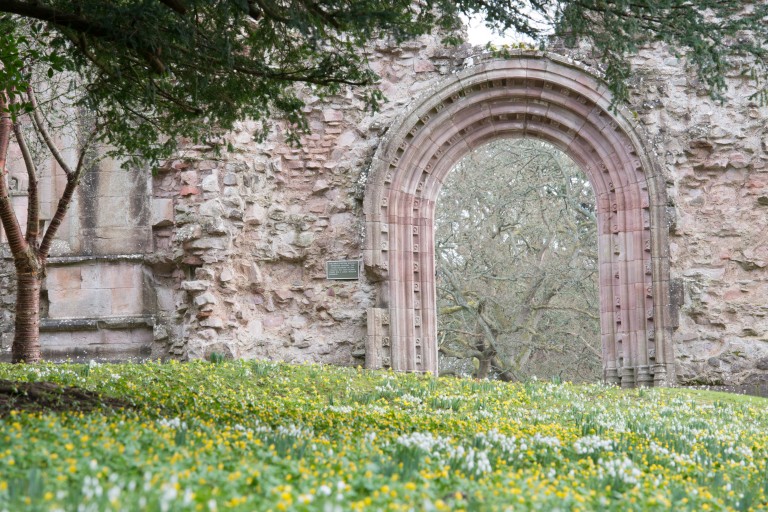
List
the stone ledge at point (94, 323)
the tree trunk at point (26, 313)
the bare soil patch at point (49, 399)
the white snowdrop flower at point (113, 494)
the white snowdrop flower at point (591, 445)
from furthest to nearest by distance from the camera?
1. the stone ledge at point (94, 323)
2. the tree trunk at point (26, 313)
3. the bare soil patch at point (49, 399)
4. the white snowdrop flower at point (591, 445)
5. the white snowdrop flower at point (113, 494)

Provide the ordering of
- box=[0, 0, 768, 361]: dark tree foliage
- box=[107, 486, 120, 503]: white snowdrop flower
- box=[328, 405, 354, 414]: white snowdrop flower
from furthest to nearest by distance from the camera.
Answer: box=[328, 405, 354, 414]: white snowdrop flower
box=[0, 0, 768, 361]: dark tree foliage
box=[107, 486, 120, 503]: white snowdrop flower

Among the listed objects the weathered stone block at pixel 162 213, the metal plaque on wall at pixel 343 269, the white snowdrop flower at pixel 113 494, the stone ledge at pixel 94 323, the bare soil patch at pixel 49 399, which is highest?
the weathered stone block at pixel 162 213

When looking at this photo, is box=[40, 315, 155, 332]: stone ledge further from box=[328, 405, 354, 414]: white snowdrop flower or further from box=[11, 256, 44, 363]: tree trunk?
box=[328, 405, 354, 414]: white snowdrop flower

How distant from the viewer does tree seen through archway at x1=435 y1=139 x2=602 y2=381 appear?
63.1 ft

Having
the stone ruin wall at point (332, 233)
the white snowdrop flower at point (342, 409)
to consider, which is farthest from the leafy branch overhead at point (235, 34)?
the stone ruin wall at point (332, 233)

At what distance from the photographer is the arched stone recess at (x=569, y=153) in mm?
12641

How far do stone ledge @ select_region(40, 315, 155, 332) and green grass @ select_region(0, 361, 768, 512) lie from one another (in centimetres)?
339

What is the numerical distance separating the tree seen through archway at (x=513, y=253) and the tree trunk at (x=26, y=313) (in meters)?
9.94

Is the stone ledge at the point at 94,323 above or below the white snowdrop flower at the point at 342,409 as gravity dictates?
above

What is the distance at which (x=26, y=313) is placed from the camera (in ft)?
33.3

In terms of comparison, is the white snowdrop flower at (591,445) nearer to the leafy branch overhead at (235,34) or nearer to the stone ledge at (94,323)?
the leafy branch overhead at (235,34)

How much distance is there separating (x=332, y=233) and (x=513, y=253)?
739cm

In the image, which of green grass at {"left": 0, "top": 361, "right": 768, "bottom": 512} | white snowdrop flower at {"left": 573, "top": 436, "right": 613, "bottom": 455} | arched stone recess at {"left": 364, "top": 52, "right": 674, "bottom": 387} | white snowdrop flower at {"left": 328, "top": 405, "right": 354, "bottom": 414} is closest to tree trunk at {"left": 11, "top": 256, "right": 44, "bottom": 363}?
green grass at {"left": 0, "top": 361, "right": 768, "bottom": 512}

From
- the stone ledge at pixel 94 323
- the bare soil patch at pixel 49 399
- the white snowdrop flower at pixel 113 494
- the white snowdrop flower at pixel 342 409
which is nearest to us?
the white snowdrop flower at pixel 113 494
